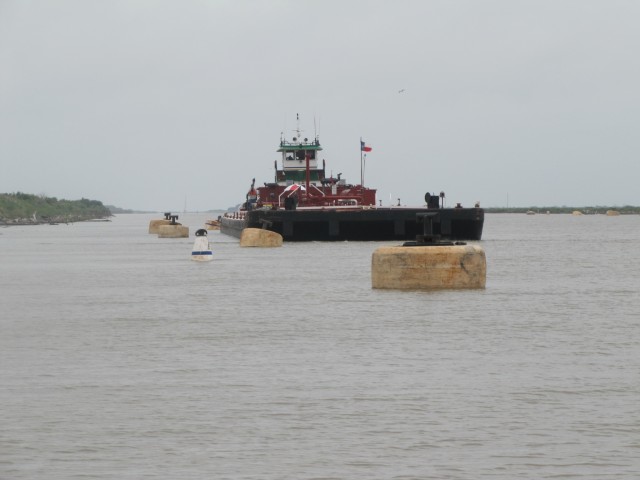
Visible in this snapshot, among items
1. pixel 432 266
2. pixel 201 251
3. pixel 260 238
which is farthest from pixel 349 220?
pixel 432 266

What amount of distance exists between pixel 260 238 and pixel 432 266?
147ft

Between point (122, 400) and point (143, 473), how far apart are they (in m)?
3.94

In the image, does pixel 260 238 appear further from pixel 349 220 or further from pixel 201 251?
pixel 201 251

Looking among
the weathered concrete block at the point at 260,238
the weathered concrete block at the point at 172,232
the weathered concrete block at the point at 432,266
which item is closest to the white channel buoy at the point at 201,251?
the weathered concrete block at the point at 260,238

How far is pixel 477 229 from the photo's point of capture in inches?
3127

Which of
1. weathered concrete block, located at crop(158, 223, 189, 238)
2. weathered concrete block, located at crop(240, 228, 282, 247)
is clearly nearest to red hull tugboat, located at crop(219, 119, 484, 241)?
weathered concrete block, located at crop(240, 228, 282, 247)

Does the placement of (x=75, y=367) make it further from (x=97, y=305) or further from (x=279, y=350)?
(x=97, y=305)

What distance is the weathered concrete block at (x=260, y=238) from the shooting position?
2928 inches

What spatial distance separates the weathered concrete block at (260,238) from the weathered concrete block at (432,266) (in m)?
42.3

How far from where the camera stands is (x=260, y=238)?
74.6 m

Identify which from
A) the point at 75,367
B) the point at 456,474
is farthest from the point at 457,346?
the point at 456,474

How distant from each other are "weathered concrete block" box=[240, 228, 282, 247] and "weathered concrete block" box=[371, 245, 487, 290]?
4227 centimetres

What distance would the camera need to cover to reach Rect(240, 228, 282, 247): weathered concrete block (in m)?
74.4

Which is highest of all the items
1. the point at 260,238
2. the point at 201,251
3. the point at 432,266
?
the point at 432,266
